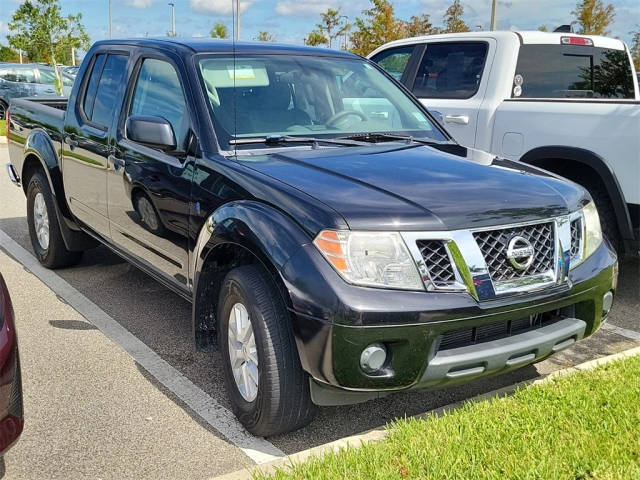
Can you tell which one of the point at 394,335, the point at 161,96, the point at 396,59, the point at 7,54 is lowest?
the point at 7,54

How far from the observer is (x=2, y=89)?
22.6 meters

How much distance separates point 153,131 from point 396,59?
431 centimetres

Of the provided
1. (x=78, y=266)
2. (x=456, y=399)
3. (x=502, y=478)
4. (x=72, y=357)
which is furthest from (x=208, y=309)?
(x=78, y=266)

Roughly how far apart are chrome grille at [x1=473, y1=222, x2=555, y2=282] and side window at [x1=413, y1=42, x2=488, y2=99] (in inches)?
141

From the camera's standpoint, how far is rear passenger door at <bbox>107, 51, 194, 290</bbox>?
154 inches

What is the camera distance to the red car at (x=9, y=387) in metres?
2.64

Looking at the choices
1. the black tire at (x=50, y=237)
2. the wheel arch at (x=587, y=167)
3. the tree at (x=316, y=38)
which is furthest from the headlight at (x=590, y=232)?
the tree at (x=316, y=38)

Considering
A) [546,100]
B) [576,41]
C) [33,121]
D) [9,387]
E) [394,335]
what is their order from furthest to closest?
1. [576,41]
2. [33,121]
3. [546,100]
4. [394,335]
5. [9,387]

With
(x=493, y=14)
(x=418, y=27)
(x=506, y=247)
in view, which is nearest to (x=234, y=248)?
(x=506, y=247)

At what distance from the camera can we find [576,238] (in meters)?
3.43

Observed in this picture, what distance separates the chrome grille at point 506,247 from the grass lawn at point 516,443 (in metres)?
0.65

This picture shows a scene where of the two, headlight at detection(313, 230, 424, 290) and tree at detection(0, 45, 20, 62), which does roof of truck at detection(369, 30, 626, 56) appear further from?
tree at detection(0, 45, 20, 62)

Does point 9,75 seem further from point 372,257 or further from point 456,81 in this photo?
point 372,257

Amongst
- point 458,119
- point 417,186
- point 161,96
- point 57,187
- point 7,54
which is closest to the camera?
point 417,186
